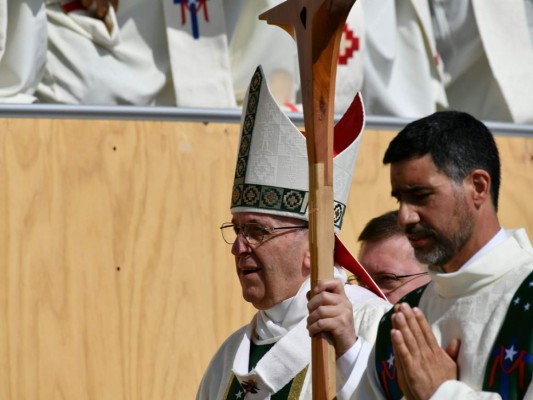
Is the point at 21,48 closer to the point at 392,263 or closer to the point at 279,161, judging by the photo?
the point at 279,161

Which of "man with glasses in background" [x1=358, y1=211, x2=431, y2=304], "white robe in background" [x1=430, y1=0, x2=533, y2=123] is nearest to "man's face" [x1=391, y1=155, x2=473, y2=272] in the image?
"man with glasses in background" [x1=358, y1=211, x2=431, y2=304]

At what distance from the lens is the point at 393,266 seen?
19.1 ft

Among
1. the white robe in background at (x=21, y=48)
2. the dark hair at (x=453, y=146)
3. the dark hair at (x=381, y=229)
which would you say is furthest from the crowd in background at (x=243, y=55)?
the dark hair at (x=453, y=146)

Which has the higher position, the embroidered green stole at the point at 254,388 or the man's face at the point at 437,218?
the man's face at the point at 437,218

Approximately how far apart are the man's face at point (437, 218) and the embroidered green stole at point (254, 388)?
1284 millimetres

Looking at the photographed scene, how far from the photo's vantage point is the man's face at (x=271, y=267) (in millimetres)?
5168

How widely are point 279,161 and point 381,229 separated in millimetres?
672

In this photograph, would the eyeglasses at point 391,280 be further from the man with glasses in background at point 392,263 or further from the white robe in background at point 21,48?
the white robe in background at point 21,48

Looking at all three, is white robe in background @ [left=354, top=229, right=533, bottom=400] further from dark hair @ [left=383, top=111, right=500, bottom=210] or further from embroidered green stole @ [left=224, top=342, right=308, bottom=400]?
embroidered green stole @ [left=224, top=342, right=308, bottom=400]

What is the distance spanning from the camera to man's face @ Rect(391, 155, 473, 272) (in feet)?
12.9

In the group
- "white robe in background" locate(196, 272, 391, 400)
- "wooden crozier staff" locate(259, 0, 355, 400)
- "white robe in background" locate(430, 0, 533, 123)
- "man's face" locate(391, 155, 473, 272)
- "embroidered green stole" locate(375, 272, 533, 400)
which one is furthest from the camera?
"white robe in background" locate(430, 0, 533, 123)

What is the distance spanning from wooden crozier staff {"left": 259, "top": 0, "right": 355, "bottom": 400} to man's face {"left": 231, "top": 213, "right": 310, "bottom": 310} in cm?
94

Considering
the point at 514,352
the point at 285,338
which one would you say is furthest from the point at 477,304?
the point at 285,338

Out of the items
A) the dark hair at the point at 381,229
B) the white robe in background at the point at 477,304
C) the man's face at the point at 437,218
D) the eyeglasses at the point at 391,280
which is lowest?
the white robe in background at the point at 477,304
